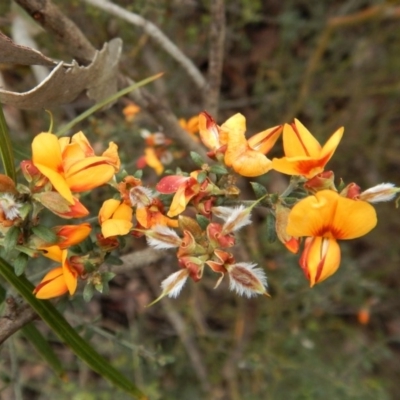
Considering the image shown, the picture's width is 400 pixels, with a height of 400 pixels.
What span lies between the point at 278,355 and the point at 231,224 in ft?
5.65

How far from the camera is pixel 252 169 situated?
3.26 feet

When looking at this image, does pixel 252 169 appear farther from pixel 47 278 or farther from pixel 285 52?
pixel 285 52

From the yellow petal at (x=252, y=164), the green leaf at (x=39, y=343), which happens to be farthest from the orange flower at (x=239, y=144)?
the green leaf at (x=39, y=343)

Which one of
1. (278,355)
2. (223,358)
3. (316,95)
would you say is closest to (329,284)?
(278,355)

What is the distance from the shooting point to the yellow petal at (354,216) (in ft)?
2.95

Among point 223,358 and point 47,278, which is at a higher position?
point 47,278

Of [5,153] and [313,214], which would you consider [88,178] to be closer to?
[5,153]

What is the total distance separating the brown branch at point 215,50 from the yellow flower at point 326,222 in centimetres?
95

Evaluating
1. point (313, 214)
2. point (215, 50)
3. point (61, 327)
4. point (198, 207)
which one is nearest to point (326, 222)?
point (313, 214)

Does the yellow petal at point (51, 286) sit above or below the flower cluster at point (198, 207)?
below

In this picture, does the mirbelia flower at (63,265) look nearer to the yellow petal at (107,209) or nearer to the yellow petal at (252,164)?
the yellow petal at (107,209)

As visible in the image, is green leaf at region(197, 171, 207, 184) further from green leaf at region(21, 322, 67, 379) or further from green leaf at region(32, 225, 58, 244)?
green leaf at region(21, 322, 67, 379)

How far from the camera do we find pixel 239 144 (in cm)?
102

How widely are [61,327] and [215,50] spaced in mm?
998
